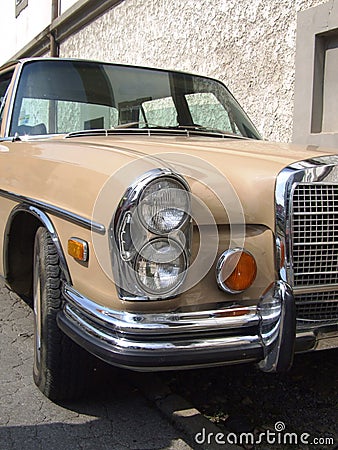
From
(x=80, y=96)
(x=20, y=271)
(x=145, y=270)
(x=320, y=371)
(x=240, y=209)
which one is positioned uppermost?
(x=80, y=96)

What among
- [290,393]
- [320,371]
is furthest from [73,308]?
[320,371]

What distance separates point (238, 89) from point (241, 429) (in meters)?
4.78

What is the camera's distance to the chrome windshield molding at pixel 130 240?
1.82 metres

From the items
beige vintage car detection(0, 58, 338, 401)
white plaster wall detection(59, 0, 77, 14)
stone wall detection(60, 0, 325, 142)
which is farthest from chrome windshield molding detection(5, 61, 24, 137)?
white plaster wall detection(59, 0, 77, 14)

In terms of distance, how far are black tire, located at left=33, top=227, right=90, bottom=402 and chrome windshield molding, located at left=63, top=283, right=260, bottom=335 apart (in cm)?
33

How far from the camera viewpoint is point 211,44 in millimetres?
6668

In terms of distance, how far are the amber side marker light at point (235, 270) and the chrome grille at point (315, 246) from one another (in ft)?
0.59

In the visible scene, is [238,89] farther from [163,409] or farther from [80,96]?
[163,409]

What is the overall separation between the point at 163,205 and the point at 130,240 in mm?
168

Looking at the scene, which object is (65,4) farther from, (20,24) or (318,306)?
(318,306)

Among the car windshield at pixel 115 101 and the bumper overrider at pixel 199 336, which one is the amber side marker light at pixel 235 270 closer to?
the bumper overrider at pixel 199 336

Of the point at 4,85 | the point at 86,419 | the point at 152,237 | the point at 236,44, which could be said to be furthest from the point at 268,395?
the point at 236,44

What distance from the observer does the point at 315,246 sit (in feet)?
6.63

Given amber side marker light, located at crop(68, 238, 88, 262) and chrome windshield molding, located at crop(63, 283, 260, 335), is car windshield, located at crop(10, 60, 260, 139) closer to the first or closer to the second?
amber side marker light, located at crop(68, 238, 88, 262)
